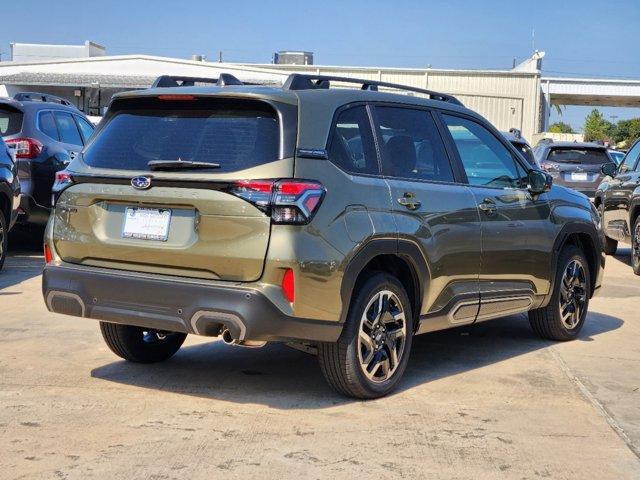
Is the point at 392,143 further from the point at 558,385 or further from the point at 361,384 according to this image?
the point at 558,385

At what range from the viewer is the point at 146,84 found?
1516 inches

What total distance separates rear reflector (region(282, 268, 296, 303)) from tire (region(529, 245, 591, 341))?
312cm

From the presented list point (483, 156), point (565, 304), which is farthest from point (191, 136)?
point (565, 304)

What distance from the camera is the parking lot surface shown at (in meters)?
4.75

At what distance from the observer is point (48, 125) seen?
1284 cm

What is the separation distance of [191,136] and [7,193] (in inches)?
226

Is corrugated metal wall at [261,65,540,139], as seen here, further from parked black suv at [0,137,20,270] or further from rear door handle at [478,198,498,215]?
rear door handle at [478,198,498,215]

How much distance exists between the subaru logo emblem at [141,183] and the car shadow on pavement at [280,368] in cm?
127

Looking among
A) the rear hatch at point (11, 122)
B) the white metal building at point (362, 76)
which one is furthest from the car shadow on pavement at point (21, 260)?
the white metal building at point (362, 76)

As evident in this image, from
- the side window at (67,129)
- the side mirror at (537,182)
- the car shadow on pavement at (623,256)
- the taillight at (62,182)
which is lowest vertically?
the car shadow on pavement at (623,256)

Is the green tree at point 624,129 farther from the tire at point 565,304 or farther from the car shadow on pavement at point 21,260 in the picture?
the tire at point 565,304

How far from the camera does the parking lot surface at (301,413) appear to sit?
15.6 ft

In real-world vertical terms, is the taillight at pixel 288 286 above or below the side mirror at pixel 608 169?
below

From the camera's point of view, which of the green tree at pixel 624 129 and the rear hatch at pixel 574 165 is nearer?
the rear hatch at pixel 574 165
